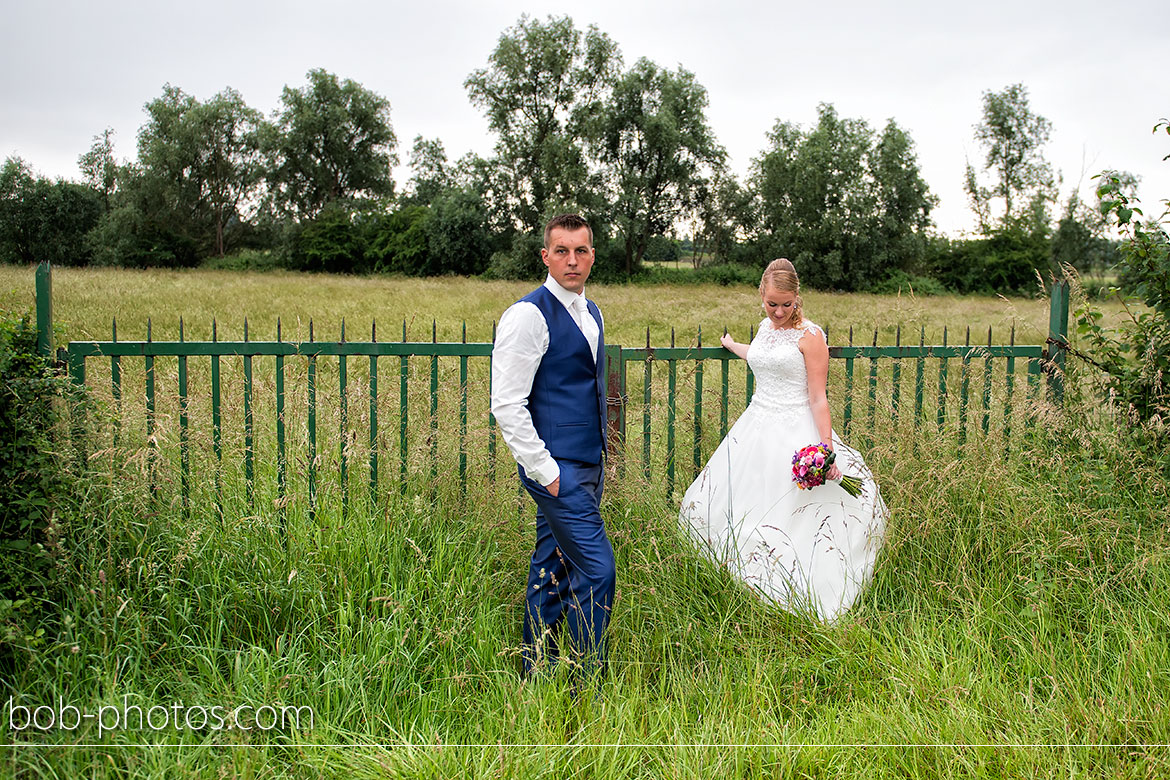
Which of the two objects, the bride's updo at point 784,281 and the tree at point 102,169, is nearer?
the bride's updo at point 784,281

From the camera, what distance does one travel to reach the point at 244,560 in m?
3.63

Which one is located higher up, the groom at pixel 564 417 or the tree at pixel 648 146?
the tree at pixel 648 146

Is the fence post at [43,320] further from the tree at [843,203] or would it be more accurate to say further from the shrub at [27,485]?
the tree at [843,203]

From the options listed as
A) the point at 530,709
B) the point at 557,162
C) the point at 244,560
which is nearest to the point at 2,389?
the point at 244,560

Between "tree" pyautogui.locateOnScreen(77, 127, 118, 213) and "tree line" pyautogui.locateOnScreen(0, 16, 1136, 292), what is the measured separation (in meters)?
1.49

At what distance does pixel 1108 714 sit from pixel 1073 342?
11.4ft

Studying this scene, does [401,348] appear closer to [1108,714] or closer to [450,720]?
[450,720]

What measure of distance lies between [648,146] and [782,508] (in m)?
46.3

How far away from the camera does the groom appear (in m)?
3.24

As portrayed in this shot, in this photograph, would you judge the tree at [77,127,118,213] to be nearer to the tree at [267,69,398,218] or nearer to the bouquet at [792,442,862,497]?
the tree at [267,69,398,218]

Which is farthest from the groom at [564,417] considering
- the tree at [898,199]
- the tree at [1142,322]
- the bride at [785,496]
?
the tree at [898,199]

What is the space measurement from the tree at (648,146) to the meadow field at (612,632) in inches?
1710

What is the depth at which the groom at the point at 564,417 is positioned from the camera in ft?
10.6

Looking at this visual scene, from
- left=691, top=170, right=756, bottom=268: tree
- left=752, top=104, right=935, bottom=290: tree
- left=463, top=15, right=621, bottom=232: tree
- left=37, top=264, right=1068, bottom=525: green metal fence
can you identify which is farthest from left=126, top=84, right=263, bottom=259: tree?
left=37, top=264, right=1068, bottom=525: green metal fence
